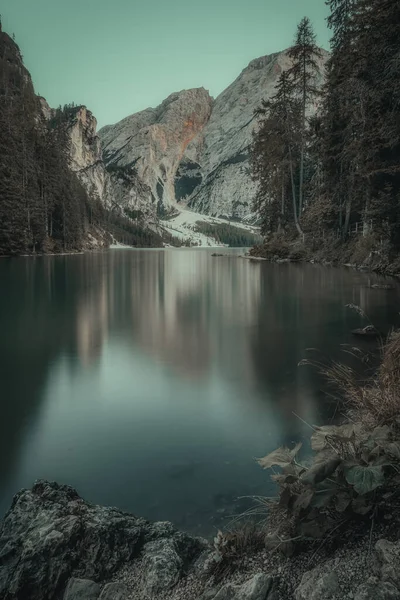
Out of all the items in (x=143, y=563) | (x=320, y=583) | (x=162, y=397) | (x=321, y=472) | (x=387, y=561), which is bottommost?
(x=162, y=397)

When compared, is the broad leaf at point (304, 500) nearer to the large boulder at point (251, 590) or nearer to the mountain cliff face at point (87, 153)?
the large boulder at point (251, 590)

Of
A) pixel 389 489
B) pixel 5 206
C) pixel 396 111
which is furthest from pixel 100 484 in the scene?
pixel 5 206

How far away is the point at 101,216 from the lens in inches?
4291

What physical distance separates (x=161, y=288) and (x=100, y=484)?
15.8m

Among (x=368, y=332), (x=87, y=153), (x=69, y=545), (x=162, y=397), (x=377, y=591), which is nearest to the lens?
(x=377, y=591)

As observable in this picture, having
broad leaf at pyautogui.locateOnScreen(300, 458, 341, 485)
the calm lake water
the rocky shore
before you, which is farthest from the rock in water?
broad leaf at pyautogui.locateOnScreen(300, 458, 341, 485)

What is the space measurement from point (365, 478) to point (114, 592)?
140 centimetres

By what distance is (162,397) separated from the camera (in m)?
5.75

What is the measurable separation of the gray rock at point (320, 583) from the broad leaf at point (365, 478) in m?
0.34

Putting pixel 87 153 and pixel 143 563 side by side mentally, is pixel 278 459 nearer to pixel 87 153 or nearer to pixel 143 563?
pixel 143 563

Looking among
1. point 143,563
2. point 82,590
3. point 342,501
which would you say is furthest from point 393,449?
point 82,590

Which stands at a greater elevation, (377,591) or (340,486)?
(340,486)

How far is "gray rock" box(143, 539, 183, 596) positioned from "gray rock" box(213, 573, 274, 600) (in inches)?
15.3

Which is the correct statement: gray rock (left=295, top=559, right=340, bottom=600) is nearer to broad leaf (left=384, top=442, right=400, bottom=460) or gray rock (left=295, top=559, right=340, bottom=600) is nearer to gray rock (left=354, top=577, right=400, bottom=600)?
gray rock (left=354, top=577, right=400, bottom=600)
